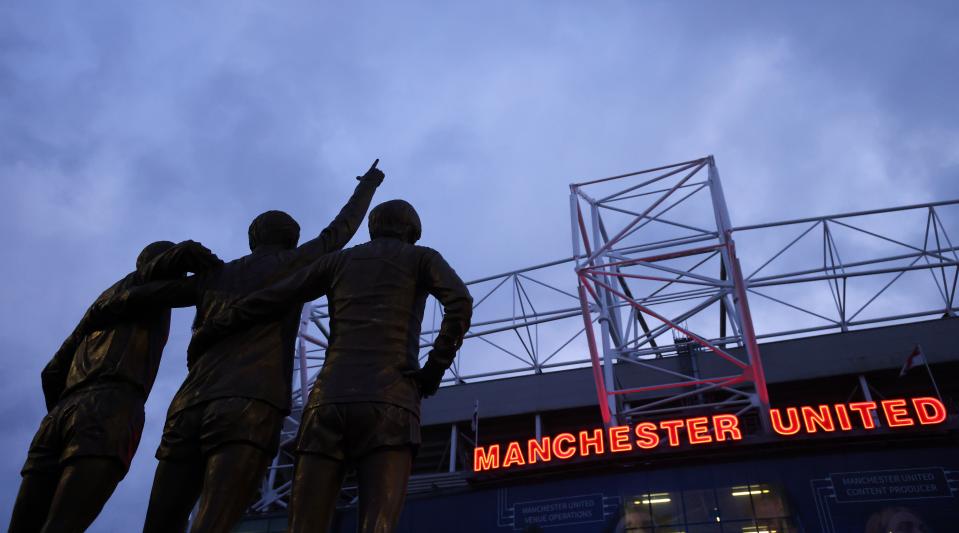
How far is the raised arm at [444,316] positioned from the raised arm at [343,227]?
2.96ft

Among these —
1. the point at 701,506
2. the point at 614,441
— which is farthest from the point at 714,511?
the point at 614,441

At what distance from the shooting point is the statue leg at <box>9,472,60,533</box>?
3861mm

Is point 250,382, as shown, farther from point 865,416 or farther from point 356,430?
point 865,416

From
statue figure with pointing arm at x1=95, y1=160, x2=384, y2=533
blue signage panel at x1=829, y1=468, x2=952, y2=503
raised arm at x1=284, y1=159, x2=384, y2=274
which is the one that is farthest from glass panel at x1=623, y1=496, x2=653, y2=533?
statue figure with pointing arm at x1=95, y1=160, x2=384, y2=533

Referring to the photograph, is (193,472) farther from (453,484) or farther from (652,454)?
(453,484)

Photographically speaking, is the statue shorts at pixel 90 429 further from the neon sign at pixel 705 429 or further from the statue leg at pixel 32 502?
the neon sign at pixel 705 429

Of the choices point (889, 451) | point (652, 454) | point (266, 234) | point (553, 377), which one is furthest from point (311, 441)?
point (553, 377)

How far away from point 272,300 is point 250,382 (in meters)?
0.43

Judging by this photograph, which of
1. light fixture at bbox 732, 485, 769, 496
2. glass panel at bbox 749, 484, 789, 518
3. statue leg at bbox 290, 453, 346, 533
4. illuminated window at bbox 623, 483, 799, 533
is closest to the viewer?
statue leg at bbox 290, 453, 346, 533

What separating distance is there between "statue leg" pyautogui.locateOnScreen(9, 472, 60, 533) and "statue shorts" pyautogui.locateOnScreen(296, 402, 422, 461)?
5.29 feet

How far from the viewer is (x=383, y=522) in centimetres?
301

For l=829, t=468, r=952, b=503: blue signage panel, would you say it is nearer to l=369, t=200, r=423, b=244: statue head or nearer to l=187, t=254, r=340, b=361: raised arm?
l=369, t=200, r=423, b=244: statue head

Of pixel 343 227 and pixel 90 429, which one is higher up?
pixel 343 227

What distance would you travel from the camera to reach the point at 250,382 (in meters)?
3.57
